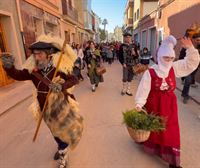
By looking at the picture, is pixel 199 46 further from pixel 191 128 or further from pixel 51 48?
pixel 51 48

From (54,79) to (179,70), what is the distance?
1.66 metres

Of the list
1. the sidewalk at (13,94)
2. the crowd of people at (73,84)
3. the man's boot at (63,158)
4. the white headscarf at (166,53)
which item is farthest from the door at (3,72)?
the white headscarf at (166,53)

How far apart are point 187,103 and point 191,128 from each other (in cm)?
164

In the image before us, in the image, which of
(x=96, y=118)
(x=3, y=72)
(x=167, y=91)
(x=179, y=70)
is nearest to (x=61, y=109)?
(x=167, y=91)

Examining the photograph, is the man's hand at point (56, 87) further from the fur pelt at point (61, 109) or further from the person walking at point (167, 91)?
the person walking at point (167, 91)

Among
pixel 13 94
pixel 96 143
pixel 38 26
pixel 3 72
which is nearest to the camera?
pixel 96 143

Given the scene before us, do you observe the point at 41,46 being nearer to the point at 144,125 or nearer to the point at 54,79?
the point at 54,79

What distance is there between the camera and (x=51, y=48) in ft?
8.09

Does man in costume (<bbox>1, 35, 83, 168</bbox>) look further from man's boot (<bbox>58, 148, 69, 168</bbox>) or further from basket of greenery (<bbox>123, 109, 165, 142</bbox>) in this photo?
basket of greenery (<bbox>123, 109, 165, 142</bbox>)

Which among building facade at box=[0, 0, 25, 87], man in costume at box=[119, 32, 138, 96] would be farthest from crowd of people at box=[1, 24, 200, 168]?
building facade at box=[0, 0, 25, 87]

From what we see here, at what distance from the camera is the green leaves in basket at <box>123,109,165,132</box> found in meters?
2.59

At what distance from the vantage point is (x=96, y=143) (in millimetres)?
3514

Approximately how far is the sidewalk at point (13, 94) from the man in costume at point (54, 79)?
314 cm

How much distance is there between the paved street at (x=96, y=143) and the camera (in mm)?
2982
